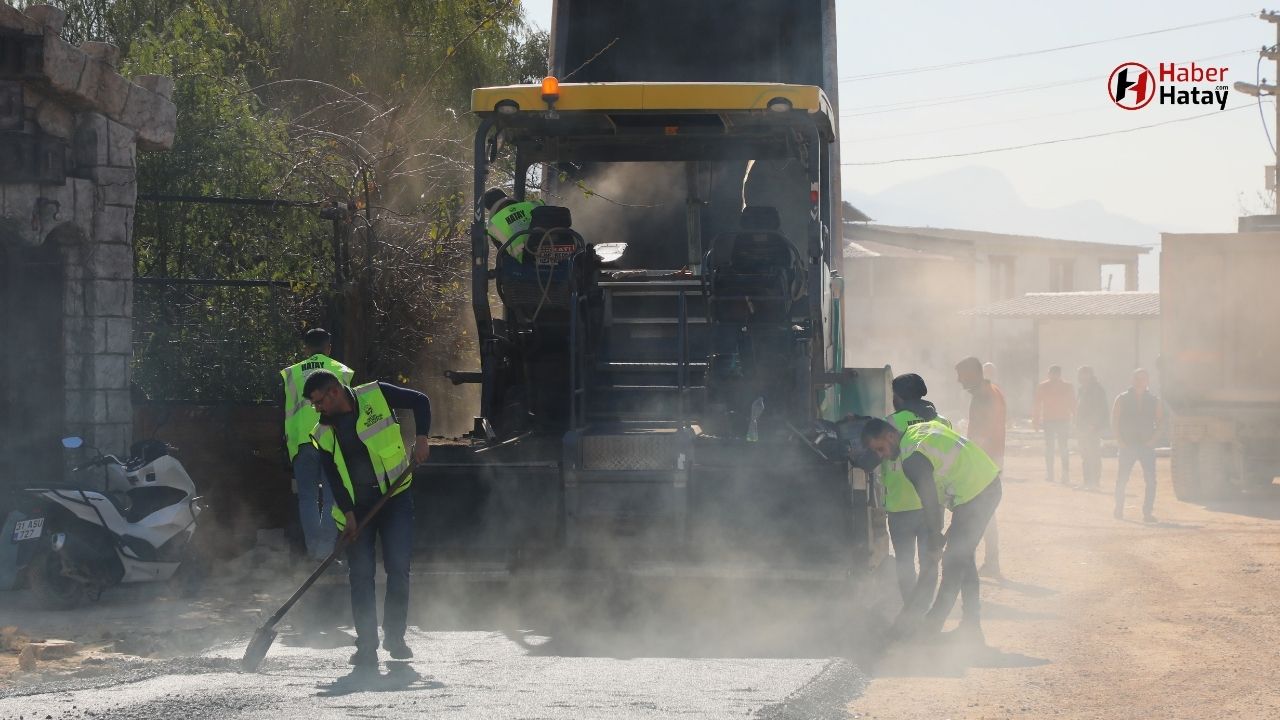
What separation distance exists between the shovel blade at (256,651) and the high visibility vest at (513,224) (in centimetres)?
268

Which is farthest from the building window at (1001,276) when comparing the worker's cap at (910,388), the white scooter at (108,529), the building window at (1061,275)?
the white scooter at (108,529)

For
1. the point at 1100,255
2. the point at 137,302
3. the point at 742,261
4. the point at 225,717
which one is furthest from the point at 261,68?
the point at 1100,255

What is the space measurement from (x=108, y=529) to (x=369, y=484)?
102 inches

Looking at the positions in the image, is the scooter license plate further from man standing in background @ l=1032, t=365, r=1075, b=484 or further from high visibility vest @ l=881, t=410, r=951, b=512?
man standing in background @ l=1032, t=365, r=1075, b=484

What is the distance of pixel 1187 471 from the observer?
53.4 ft

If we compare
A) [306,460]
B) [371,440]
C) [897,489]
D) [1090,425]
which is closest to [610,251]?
[306,460]

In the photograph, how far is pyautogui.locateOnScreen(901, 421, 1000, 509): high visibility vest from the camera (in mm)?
7531

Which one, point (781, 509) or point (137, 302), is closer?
point (781, 509)

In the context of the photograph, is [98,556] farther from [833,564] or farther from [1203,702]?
[1203,702]

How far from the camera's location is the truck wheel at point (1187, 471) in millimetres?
Result: 16234

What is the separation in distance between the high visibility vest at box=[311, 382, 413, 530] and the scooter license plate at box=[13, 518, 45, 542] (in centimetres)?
259

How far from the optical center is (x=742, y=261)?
827 centimetres

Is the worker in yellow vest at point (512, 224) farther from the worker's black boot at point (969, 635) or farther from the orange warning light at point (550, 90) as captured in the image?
the worker's black boot at point (969, 635)

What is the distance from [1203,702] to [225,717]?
12.5 ft
